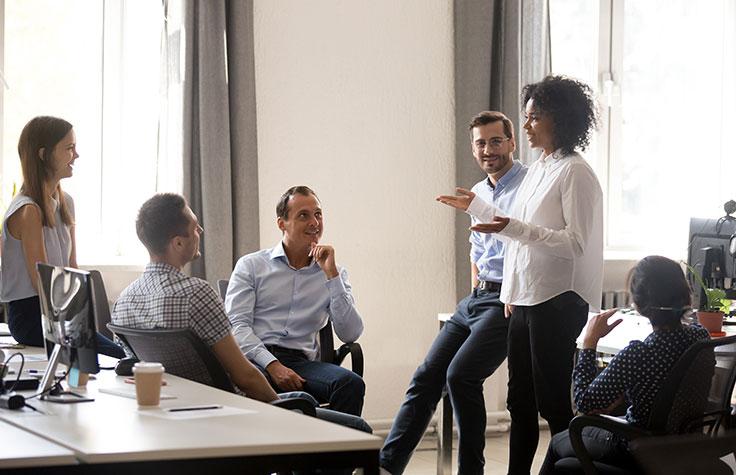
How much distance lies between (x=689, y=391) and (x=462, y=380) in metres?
1.21

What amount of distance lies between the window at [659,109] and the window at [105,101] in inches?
98.4

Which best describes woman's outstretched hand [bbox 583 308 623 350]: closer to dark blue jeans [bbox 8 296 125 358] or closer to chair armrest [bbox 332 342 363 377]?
chair armrest [bbox 332 342 363 377]

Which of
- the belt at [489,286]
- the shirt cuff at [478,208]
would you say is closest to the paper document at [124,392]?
the shirt cuff at [478,208]

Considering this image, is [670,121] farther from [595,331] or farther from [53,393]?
[53,393]

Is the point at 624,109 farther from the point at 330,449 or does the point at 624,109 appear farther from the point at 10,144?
the point at 330,449

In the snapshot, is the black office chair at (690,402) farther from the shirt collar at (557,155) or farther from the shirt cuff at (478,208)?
the shirt cuff at (478,208)

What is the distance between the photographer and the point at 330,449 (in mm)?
1599

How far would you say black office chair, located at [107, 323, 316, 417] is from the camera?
2.27 meters

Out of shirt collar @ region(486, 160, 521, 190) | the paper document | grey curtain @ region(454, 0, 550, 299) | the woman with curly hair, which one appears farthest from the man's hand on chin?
grey curtain @ region(454, 0, 550, 299)

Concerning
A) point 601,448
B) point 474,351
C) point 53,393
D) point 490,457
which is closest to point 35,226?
point 53,393

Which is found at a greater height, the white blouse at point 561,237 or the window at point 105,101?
the window at point 105,101

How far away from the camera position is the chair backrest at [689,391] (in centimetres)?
222

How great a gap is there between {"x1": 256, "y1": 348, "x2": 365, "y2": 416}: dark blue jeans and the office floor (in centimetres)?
105

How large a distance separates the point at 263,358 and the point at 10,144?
196 cm
